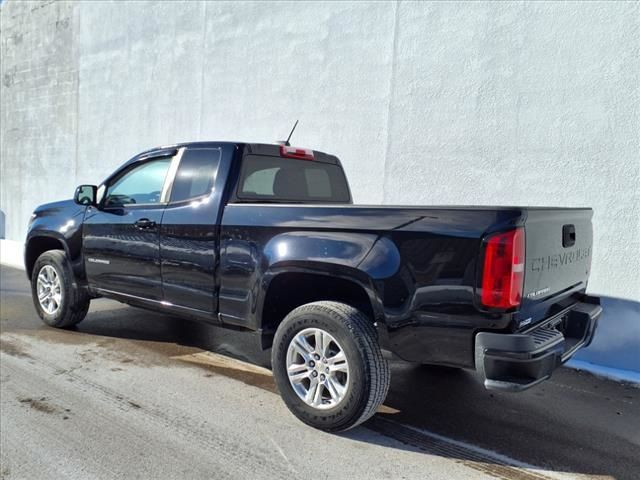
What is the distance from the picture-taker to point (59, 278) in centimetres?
553

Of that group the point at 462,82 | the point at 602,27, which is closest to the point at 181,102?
the point at 462,82

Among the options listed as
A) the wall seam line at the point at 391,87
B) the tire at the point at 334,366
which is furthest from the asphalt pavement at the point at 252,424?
the wall seam line at the point at 391,87

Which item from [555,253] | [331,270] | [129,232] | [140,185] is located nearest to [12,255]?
[140,185]

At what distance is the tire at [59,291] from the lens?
5.49 metres

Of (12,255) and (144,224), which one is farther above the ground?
(144,224)

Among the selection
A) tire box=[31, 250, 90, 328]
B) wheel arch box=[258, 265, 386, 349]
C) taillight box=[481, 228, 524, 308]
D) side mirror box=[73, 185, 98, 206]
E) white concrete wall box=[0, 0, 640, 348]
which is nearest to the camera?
taillight box=[481, 228, 524, 308]

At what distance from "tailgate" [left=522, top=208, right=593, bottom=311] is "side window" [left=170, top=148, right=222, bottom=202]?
2.39 metres

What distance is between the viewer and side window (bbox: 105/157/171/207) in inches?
188

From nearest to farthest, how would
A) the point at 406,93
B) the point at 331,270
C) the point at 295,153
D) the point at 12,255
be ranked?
the point at 331,270
the point at 295,153
the point at 406,93
the point at 12,255

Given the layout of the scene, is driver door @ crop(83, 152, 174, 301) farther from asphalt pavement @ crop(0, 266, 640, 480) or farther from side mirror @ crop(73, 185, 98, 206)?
asphalt pavement @ crop(0, 266, 640, 480)

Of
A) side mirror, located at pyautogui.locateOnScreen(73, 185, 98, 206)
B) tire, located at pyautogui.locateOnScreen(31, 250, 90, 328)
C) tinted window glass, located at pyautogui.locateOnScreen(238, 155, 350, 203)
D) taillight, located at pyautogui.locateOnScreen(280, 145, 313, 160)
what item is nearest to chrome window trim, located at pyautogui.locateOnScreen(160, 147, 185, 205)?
tinted window glass, located at pyautogui.locateOnScreen(238, 155, 350, 203)

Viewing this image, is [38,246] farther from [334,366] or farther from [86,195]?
[334,366]

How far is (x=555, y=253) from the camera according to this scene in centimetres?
328

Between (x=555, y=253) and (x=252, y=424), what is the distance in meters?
2.15
